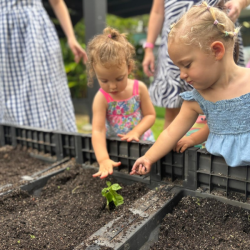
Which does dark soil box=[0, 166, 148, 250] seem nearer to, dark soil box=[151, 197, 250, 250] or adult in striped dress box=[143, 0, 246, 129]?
dark soil box=[151, 197, 250, 250]

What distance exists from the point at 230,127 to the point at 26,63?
2.14 metres

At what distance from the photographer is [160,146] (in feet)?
4.91

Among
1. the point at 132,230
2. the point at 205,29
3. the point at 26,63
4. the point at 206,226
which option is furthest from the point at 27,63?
the point at 206,226

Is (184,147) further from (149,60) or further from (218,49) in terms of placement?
(149,60)

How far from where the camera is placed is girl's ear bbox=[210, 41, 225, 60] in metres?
1.19

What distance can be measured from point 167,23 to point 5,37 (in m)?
1.57

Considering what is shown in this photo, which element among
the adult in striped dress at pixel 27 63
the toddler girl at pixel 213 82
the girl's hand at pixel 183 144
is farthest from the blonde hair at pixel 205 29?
the adult in striped dress at pixel 27 63

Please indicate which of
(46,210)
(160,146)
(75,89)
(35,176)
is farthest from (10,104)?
(75,89)

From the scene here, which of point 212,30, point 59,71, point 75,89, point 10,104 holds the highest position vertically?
point 212,30

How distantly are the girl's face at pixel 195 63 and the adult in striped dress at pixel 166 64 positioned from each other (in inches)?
35.3

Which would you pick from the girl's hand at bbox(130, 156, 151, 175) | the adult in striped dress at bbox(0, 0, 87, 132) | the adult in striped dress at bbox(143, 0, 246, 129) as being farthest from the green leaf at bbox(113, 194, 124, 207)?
the adult in striped dress at bbox(0, 0, 87, 132)

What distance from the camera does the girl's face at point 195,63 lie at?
3.97 feet

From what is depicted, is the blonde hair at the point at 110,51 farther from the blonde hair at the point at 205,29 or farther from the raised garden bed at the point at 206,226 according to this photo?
the raised garden bed at the point at 206,226

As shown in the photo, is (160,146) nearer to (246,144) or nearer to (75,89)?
(246,144)
